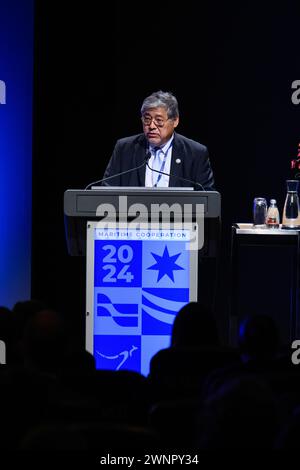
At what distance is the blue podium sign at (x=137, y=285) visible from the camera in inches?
182

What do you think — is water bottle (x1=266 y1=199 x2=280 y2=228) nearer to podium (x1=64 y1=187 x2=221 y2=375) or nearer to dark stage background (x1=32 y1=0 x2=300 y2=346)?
dark stage background (x1=32 y1=0 x2=300 y2=346)

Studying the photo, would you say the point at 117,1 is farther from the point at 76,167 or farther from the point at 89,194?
the point at 89,194

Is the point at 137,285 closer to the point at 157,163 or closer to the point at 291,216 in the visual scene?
the point at 157,163

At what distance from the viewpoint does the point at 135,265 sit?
4.63m

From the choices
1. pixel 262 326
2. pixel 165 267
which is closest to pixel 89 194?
pixel 165 267

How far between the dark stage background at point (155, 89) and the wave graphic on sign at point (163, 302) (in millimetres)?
2799

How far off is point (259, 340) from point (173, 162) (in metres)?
2.88

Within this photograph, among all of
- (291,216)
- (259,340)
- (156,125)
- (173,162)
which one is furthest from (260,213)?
(259,340)

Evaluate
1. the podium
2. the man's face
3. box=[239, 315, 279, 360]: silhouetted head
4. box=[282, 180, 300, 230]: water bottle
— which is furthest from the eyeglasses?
box=[239, 315, 279, 360]: silhouetted head

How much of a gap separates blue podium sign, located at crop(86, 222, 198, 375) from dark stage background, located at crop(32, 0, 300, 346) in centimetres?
270

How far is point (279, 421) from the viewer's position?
2.54 m

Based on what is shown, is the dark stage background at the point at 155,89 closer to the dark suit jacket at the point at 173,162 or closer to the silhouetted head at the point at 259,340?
the dark suit jacket at the point at 173,162

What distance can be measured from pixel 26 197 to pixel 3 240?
36cm

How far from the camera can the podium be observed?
4.63 metres
